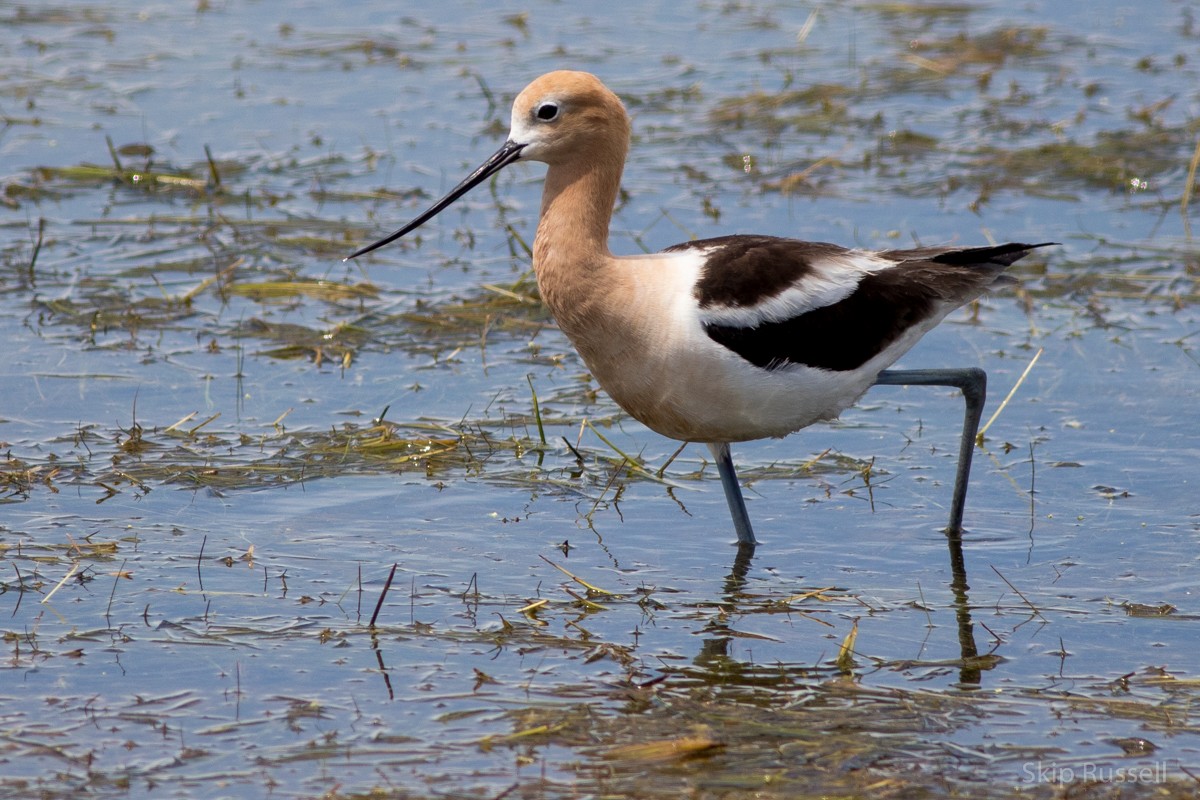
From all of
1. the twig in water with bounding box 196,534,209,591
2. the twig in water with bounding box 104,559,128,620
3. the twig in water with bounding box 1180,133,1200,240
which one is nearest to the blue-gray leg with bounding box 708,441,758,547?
the twig in water with bounding box 196,534,209,591

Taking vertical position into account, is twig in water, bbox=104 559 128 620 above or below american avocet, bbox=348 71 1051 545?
below

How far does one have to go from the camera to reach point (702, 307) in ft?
17.3

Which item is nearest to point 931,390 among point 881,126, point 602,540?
point 602,540

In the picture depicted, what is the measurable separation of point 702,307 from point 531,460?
148 cm

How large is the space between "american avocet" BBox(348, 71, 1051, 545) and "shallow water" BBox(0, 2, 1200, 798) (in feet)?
1.91

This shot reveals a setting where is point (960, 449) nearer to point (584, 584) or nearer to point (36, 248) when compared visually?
point (584, 584)

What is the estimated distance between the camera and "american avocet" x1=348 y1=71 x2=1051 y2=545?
5.29m

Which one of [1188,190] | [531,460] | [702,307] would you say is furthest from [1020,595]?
[1188,190]

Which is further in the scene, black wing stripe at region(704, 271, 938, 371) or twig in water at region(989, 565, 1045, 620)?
black wing stripe at region(704, 271, 938, 371)

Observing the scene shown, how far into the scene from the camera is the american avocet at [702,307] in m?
5.29

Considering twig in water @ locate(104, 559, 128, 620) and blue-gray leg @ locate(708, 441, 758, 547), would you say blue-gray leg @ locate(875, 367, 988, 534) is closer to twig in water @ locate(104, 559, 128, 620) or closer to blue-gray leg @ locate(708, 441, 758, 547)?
blue-gray leg @ locate(708, 441, 758, 547)

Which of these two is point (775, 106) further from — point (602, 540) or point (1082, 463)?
point (602, 540)

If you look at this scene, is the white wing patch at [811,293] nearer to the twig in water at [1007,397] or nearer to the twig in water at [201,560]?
the twig in water at [1007,397]

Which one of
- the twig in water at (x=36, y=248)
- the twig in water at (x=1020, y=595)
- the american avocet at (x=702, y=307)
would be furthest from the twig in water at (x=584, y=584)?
the twig in water at (x=36, y=248)
